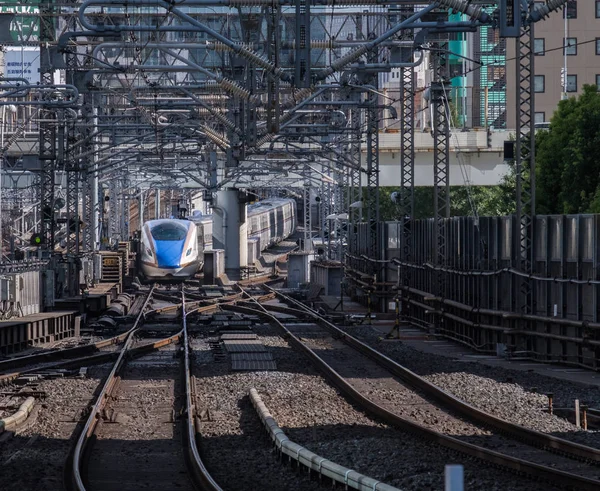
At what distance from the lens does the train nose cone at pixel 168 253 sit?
5622 cm

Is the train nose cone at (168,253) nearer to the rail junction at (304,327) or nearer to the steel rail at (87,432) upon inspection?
the rail junction at (304,327)

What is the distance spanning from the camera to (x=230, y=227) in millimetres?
64312

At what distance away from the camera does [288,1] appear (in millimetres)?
18922

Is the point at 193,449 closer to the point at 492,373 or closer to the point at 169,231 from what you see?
the point at 492,373

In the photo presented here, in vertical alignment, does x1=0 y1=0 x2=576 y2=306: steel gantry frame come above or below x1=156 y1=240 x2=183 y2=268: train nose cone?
above

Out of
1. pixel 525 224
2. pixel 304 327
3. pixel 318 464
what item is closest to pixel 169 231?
pixel 304 327

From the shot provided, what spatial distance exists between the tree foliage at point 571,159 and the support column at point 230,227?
23.7 meters

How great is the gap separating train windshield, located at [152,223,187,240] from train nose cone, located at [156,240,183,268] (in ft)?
0.93

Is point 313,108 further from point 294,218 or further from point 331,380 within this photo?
point 294,218

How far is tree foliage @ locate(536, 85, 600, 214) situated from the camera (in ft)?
132

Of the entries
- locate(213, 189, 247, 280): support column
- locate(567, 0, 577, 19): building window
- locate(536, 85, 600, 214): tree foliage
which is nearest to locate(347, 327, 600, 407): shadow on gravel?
locate(536, 85, 600, 214): tree foliage

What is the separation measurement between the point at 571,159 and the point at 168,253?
2206cm

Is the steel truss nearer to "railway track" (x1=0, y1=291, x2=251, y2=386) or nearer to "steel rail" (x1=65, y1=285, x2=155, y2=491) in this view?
"steel rail" (x1=65, y1=285, x2=155, y2=491)

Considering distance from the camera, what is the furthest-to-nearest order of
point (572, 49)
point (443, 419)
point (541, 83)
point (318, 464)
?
point (541, 83) → point (572, 49) → point (443, 419) → point (318, 464)
